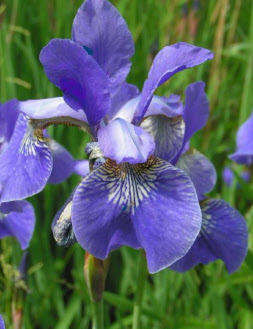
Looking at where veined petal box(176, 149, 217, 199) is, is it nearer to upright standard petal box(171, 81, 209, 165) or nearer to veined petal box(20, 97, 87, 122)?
upright standard petal box(171, 81, 209, 165)

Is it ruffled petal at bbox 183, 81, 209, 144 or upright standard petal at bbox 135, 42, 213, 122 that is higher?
upright standard petal at bbox 135, 42, 213, 122

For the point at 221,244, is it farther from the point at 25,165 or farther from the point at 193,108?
the point at 25,165

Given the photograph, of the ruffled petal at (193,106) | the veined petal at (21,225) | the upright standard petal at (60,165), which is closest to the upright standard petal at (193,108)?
the ruffled petal at (193,106)

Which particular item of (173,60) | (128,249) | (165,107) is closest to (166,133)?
(165,107)

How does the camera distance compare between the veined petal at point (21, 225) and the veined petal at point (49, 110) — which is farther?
the veined petal at point (21, 225)

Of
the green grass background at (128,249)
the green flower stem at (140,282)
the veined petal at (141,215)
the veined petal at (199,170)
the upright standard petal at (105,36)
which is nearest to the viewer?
the veined petal at (141,215)

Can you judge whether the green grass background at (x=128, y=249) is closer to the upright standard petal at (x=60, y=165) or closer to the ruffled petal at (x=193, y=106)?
the upright standard petal at (x=60, y=165)

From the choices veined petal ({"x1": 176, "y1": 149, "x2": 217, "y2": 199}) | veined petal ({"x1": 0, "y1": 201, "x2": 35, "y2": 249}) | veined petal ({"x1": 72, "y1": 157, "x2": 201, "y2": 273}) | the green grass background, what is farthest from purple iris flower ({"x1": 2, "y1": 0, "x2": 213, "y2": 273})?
the green grass background
